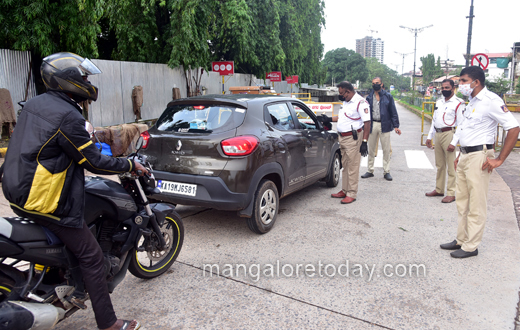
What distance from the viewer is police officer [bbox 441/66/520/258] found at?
427 cm

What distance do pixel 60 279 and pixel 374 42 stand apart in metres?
212

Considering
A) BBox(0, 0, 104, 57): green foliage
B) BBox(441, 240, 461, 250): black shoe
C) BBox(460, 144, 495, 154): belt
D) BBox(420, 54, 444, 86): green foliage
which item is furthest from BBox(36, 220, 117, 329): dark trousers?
BBox(420, 54, 444, 86): green foliage

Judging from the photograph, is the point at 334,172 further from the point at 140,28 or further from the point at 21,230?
the point at 140,28

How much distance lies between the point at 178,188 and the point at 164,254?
979 millimetres

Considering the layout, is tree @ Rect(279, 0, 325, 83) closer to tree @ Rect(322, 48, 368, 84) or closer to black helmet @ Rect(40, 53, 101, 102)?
black helmet @ Rect(40, 53, 101, 102)

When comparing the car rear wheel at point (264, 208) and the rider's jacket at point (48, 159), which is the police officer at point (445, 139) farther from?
the rider's jacket at point (48, 159)

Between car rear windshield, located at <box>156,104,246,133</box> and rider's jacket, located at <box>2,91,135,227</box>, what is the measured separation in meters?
2.28

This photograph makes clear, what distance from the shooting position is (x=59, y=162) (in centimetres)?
247

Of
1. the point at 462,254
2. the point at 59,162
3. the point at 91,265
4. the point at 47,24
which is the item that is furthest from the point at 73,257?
the point at 47,24

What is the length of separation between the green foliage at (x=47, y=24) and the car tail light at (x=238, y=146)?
801cm

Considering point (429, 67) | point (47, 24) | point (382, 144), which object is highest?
point (429, 67)

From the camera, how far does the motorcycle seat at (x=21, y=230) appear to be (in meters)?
2.44

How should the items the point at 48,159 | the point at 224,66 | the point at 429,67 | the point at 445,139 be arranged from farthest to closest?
the point at 429,67 → the point at 224,66 → the point at 445,139 → the point at 48,159

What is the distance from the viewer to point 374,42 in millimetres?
198625
